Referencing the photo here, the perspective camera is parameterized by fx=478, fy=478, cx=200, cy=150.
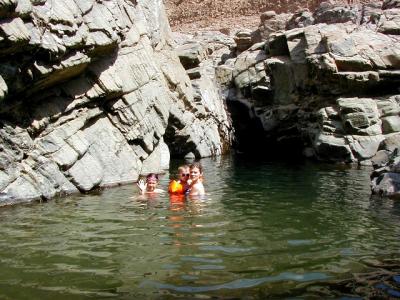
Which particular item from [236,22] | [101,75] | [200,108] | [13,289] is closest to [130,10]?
[101,75]

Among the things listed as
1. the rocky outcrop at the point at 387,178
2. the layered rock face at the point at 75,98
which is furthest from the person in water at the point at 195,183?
the rocky outcrop at the point at 387,178

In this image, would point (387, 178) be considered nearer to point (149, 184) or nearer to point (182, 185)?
point (182, 185)

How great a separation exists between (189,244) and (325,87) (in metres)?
26.7

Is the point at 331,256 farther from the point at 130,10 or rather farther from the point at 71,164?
the point at 130,10

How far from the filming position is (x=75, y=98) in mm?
18641

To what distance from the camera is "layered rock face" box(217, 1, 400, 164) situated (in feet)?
101

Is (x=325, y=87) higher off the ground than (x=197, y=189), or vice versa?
(x=325, y=87)

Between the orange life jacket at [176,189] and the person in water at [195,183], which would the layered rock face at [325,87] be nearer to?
the person in water at [195,183]

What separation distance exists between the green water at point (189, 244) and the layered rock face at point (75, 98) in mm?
1599

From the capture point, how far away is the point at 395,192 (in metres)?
16.3

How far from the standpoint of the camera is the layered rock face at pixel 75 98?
1528 centimetres

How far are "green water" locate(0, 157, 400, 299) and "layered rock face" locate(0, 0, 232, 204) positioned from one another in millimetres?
1599

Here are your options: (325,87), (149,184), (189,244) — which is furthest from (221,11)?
(189,244)

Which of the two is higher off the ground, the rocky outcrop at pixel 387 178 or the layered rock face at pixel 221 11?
the layered rock face at pixel 221 11
